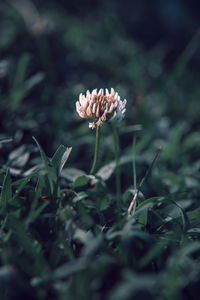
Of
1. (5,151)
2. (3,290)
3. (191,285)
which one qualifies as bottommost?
(5,151)

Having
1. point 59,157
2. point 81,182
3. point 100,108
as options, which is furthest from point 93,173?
point 100,108

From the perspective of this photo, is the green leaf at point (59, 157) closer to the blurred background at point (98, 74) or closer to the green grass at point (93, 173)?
the green grass at point (93, 173)

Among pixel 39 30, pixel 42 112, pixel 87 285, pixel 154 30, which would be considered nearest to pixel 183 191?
pixel 87 285

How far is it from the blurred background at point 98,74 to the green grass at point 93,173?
1 centimetres

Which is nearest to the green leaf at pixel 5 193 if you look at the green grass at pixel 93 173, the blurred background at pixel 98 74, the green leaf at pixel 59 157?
the green grass at pixel 93 173

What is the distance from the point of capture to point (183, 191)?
1438mm

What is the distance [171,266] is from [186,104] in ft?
6.33

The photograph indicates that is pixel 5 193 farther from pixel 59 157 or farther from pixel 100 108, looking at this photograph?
pixel 100 108

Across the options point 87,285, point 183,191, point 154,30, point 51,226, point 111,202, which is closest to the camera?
point 87,285

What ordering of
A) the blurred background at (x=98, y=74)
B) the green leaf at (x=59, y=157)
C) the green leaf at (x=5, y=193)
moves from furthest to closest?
the blurred background at (x=98, y=74) → the green leaf at (x=59, y=157) → the green leaf at (x=5, y=193)

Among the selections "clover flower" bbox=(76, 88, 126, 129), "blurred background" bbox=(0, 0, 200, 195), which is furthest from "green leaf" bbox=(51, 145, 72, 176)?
"blurred background" bbox=(0, 0, 200, 195)

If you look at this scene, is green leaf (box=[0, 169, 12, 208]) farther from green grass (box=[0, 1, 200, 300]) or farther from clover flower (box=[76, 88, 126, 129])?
clover flower (box=[76, 88, 126, 129])

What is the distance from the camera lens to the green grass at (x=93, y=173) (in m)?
Answer: 0.78

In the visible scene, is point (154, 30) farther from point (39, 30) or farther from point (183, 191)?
point (183, 191)
